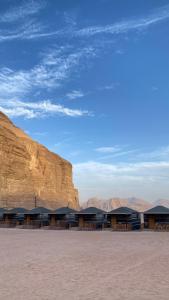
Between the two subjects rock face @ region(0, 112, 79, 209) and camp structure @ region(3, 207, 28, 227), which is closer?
camp structure @ region(3, 207, 28, 227)

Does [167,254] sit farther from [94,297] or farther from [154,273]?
[94,297]

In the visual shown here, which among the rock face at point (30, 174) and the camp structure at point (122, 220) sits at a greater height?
the rock face at point (30, 174)

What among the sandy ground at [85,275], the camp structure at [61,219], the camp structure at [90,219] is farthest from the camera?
the camp structure at [61,219]

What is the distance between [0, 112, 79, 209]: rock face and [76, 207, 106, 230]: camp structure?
30093 millimetres

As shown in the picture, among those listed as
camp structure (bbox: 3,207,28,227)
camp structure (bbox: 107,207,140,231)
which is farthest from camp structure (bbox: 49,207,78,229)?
camp structure (bbox: 107,207,140,231)

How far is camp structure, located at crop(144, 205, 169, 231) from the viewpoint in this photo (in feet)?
86.3

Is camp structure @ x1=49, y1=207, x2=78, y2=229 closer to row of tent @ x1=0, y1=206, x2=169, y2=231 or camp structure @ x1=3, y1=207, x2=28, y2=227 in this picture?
row of tent @ x1=0, y1=206, x2=169, y2=231

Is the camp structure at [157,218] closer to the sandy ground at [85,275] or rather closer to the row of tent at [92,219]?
the row of tent at [92,219]

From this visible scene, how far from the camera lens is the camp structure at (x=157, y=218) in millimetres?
26312

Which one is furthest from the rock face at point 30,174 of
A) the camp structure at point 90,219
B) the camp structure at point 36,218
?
the camp structure at point 90,219

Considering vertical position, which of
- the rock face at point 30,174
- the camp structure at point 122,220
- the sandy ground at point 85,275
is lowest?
the sandy ground at point 85,275

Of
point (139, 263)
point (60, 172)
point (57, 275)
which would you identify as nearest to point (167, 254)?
point (139, 263)

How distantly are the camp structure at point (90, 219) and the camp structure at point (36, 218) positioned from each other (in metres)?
3.90

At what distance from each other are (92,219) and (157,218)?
6526 mm
